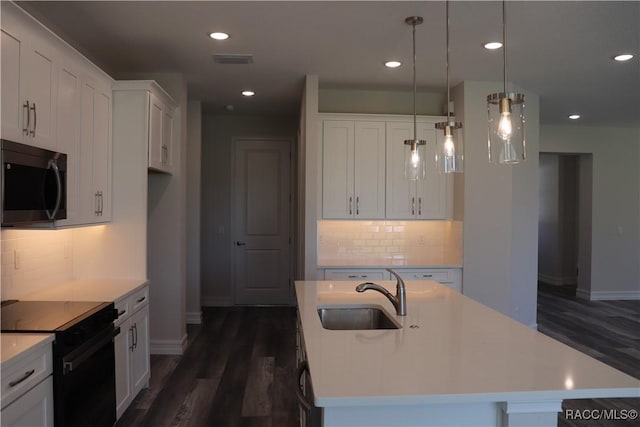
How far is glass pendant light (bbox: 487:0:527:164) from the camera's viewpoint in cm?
188

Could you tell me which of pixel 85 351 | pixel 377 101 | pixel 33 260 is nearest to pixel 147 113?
pixel 33 260

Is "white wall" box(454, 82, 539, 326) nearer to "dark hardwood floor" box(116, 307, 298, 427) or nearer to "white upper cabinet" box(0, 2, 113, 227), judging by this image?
"dark hardwood floor" box(116, 307, 298, 427)

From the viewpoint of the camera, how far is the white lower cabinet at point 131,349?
2936mm

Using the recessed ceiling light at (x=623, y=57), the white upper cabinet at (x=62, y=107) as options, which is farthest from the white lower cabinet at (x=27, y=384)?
the recessed ceiling light at (x=623, y=57)

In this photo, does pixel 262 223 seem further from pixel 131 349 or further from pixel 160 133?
pixel 131 349

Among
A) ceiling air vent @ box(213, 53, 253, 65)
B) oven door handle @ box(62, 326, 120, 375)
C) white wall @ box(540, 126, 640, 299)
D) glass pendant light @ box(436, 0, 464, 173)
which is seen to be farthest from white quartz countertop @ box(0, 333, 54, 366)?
white wall @ box(540, 126, 640, 299)

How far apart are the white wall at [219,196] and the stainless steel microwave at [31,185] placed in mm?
3759

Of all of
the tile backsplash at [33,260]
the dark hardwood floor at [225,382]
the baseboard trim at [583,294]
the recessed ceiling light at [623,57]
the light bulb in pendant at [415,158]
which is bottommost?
the dark hardwood floor at [225,382]

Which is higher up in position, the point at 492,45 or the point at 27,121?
the point at 492,45

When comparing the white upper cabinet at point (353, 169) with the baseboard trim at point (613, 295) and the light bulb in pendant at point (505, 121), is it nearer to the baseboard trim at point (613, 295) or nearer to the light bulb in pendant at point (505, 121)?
the light bulb in pendant at point (505, 121)

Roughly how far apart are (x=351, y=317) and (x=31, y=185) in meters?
1.83

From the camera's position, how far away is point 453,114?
4871 mm

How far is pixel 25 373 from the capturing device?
192 cm

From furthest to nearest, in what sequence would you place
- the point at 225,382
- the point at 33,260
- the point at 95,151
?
the point at 225,382 → the point at 95,151 → the point at 33,260
